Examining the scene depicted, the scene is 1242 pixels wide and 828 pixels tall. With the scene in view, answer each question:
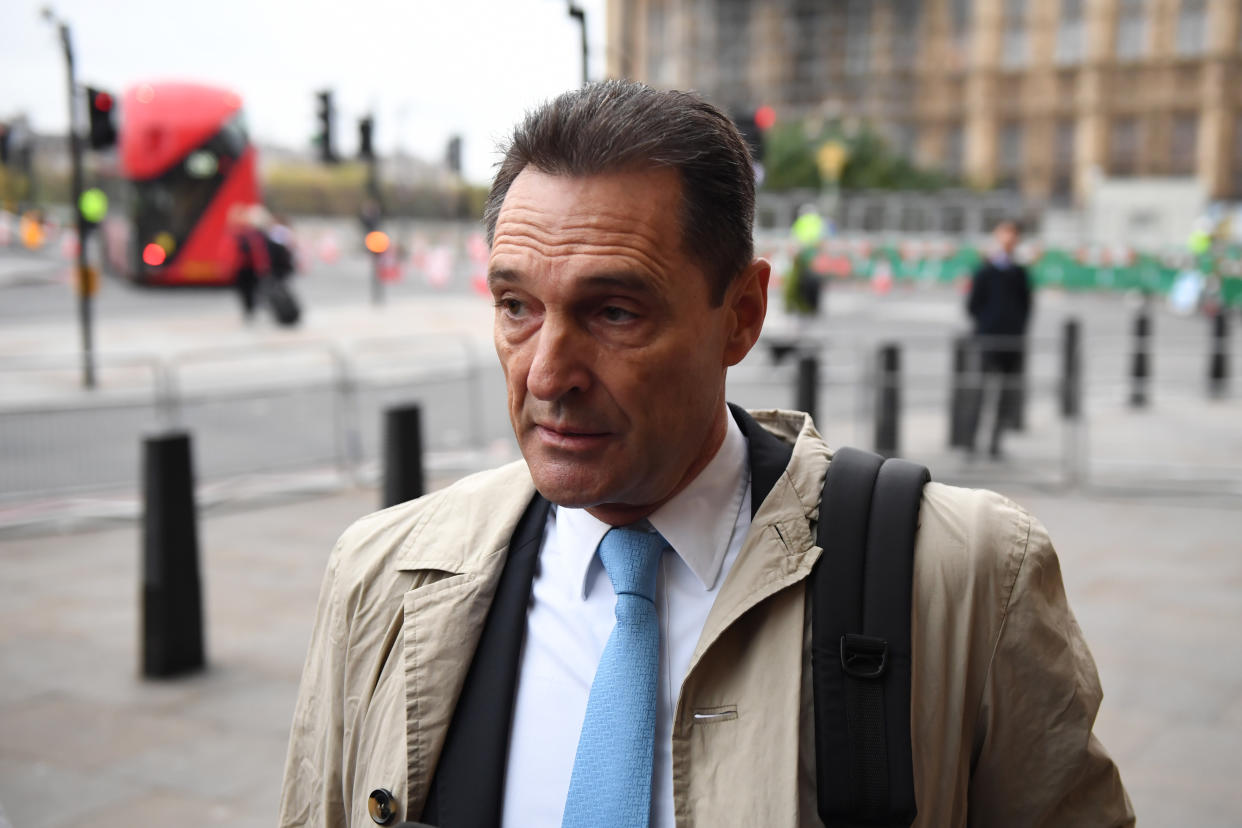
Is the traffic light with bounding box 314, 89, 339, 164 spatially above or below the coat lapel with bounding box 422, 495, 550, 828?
above

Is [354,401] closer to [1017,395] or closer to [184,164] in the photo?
[1017,395]

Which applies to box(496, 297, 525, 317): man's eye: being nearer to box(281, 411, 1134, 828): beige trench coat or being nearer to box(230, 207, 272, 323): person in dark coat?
box(281, 411, 1134, 828): beige trench coat

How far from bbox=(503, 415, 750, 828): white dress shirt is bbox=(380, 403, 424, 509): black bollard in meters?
5.36

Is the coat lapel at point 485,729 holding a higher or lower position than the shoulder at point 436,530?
lower

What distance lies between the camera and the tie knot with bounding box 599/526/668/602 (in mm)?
1564

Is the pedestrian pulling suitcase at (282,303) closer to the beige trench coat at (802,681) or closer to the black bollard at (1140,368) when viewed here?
the black bollard at (1140,368)

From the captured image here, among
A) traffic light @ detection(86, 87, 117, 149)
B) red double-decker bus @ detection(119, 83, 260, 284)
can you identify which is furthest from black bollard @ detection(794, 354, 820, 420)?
red double-decker bus @ detection(119, 83, 260, 284)

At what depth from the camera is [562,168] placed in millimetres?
1515

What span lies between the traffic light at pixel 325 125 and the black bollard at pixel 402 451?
16.4 m

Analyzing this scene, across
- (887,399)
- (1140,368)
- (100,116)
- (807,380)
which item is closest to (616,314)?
(807,380)

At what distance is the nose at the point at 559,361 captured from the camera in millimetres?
1487

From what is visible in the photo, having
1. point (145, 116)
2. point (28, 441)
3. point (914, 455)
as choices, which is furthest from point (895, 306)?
point (28, 441)

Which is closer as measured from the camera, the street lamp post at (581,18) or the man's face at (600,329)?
the man's face at (600,329)

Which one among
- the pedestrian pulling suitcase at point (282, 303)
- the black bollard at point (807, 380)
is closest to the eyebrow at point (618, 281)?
Answer: the black bollard at point (807, 380)
